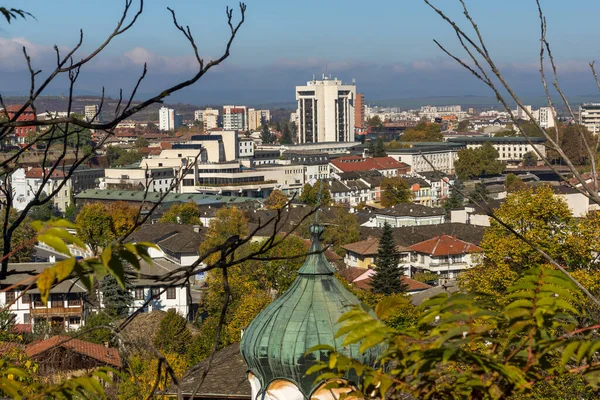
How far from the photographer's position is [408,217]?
44812 mm

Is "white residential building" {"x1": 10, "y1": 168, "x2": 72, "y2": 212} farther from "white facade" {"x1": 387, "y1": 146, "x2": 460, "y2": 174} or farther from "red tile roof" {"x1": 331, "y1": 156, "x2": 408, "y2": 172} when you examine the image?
"white facade" {"x1": 387, "y1": 146, "x2": 460, "y2": 174}

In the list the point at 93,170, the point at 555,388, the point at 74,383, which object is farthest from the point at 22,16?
the point at 93,170

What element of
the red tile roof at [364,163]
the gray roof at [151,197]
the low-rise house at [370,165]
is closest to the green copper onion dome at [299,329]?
the gray roof at [151,197]

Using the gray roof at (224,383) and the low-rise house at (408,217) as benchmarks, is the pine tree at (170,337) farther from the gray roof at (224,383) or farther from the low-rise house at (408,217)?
the low-rise house at (408,217)

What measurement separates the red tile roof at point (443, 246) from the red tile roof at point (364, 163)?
110 feet

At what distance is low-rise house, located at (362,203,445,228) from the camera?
4462 centimetres

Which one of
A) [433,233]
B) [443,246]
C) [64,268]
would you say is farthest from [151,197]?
[64,268]

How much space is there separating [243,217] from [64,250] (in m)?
37.0

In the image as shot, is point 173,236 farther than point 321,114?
No

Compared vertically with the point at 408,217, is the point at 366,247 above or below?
above

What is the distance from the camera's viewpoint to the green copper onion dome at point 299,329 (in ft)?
19.7

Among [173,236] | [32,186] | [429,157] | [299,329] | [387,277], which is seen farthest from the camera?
[429,157]

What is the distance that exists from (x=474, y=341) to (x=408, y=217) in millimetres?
42903

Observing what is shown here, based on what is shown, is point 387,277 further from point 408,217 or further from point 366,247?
point 408,217
